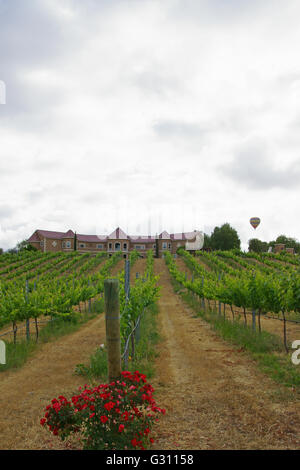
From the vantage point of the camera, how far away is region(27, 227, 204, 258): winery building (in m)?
71.7

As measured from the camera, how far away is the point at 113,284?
14.4ft

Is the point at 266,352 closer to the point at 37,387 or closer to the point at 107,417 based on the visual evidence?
the point at 37,387

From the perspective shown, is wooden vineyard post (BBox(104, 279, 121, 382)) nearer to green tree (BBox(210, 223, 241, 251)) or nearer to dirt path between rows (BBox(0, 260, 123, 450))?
dirt path between rows (BBox(0, 260, 123, 450))

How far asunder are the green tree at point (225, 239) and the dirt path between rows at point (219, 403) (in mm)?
67493

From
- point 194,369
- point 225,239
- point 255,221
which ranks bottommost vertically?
point 194,369

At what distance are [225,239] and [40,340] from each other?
68.4 m

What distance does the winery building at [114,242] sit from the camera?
71.7 m

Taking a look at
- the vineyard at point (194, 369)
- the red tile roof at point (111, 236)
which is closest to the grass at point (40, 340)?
the vineyard at point (194, 369)

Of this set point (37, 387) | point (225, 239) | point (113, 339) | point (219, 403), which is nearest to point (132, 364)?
point (37, 387)

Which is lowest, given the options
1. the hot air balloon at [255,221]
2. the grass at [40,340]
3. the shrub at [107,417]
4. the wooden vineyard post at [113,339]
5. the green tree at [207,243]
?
the grass at [40,340]

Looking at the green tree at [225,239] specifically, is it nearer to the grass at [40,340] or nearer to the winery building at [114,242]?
the winery building at [114,242]

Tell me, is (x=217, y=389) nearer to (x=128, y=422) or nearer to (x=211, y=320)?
(x=128, y=422)

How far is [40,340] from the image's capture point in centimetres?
1131

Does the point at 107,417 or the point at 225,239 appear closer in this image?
the point at 107,417
